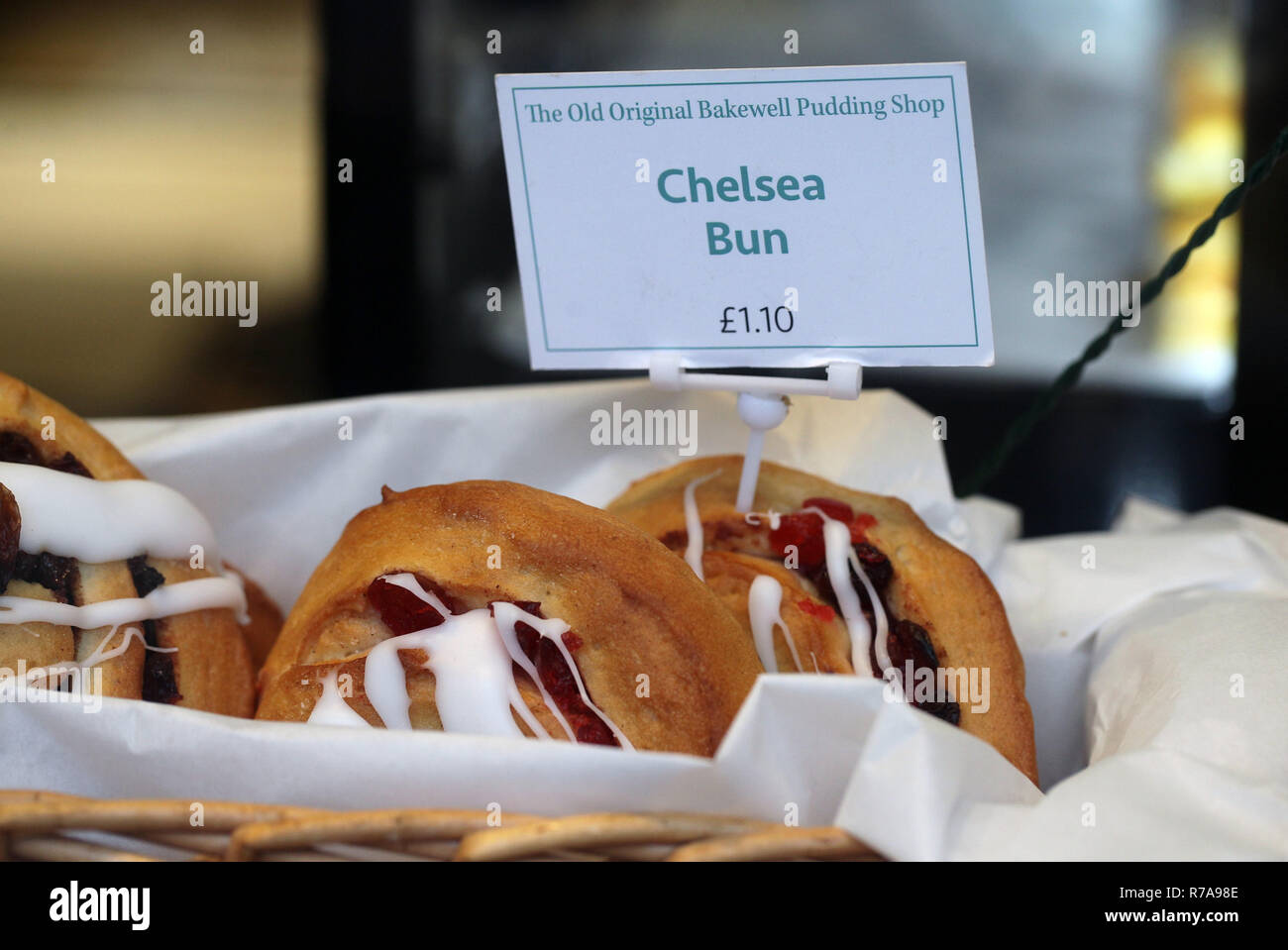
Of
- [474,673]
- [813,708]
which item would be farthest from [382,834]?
[813,708]

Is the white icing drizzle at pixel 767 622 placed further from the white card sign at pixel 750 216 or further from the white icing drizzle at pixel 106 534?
the white icing drizzle at pixel 106 534

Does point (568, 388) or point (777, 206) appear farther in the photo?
point (568, 388)

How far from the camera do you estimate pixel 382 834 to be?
710 millimetres

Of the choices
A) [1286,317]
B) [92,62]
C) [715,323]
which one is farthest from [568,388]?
[92,62]

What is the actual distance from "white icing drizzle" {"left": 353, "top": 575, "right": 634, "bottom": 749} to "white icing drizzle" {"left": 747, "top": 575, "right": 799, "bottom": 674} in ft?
0.67

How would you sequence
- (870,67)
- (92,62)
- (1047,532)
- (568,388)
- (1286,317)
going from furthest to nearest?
(92,62) < (1047,532) < (1286,317) < (568,388) < (870,67)

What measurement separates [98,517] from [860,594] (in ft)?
2.20

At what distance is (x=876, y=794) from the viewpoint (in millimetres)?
741

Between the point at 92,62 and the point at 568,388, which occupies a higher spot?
the point at 92,62

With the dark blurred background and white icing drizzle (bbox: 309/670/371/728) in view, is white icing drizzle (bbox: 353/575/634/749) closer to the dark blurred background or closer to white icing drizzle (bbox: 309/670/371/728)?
white icing drizzle (bbox: 309/670/371/728)

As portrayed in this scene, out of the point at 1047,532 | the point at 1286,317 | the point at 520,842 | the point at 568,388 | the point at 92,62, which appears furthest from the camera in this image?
the point at 92,62

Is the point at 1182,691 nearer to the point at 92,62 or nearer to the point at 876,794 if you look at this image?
the point at 876,794

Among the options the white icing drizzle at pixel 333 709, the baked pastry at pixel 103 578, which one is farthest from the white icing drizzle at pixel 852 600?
the baked pastry at pixel 103 578
